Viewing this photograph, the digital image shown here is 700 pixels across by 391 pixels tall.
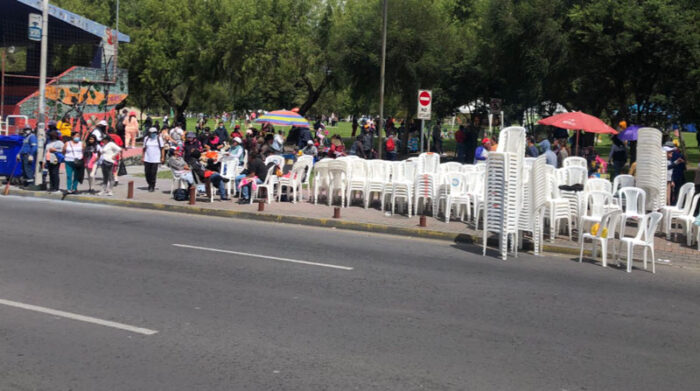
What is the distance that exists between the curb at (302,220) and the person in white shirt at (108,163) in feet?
2.10

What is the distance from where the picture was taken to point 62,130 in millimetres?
27391

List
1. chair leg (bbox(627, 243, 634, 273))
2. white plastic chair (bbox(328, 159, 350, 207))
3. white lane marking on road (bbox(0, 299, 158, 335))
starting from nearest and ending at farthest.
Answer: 1. white lane marking on road (bbox(0, 299, 158, 335))
2. chair leg (bbox(627, 243, 634, 273))
3. white plastic chair (bbox(328, 159, 350, 207))

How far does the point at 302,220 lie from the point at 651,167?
7023 millimetres

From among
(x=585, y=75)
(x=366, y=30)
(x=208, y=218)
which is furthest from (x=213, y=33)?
(x=208, y=218)

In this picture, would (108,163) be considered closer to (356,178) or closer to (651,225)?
(356,178)

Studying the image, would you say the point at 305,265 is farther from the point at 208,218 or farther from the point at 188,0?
the point at 188,0

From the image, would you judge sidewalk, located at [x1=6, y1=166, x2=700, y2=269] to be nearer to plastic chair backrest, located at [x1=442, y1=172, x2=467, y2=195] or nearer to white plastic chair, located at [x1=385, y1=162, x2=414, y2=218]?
white plastic chair, located at [x1=385, y1=162, x2=414, y2=218]

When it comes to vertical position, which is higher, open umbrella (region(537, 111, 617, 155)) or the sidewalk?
open umbrella (region(537, 111, 617, 155))

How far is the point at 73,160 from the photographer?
58.3ft

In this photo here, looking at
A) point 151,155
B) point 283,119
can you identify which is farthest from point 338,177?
point 283,119

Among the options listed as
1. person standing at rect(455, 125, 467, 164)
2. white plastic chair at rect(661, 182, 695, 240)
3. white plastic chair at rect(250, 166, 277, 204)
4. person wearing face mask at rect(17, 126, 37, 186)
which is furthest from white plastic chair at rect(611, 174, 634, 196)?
person standing at rect(455, 125, 467, 164)

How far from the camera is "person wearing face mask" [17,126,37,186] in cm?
1900

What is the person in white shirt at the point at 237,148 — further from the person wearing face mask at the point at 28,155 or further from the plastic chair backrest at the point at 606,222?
the plastic chair backrest at the point at 606,222

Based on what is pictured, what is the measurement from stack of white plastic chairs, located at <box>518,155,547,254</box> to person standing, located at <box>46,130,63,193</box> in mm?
11739
